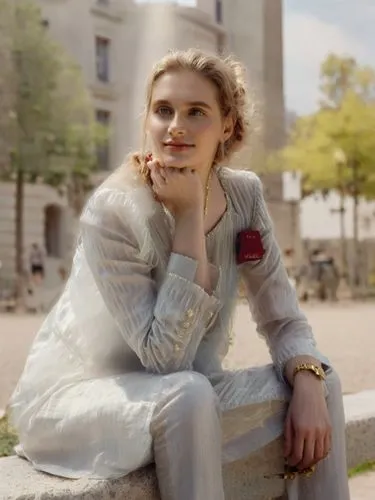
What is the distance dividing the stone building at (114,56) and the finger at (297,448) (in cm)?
823

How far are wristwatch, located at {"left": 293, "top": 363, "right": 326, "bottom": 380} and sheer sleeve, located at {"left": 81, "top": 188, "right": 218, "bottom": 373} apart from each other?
0.22m

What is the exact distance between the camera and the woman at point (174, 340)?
171cm

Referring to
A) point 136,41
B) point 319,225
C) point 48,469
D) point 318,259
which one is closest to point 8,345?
point 136,41

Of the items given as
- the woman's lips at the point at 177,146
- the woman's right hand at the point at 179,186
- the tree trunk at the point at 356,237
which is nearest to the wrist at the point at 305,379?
the woman's right hand at the point at 179,186

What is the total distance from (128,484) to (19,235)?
10358 mm

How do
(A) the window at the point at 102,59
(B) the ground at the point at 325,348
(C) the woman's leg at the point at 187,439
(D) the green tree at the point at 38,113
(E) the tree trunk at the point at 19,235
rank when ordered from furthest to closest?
(D) the green tree at the point at 38,113, (A) the window at the point at 102,59, (E) the tree trunk at the point at 19,235, (B) the ground at the point at 325,348, (C) the woman's leg at the point at 187,439

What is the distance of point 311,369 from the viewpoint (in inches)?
75.9

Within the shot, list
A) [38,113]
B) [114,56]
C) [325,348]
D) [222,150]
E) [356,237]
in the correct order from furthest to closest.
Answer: [356,237], [38,113], [114,56], [325,348], [222,150]

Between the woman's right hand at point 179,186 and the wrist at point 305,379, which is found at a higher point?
the woman's right hand at point 179,186

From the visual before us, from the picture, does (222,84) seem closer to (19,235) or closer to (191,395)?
(191,395)

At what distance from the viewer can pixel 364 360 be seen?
21.3 ft

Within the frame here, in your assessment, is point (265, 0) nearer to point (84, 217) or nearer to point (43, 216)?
point (43, 216)

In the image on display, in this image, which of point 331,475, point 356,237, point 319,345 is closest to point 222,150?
point 331,475

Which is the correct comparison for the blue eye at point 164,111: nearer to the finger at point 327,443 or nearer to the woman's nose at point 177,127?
the woman's nose at point 177,127
